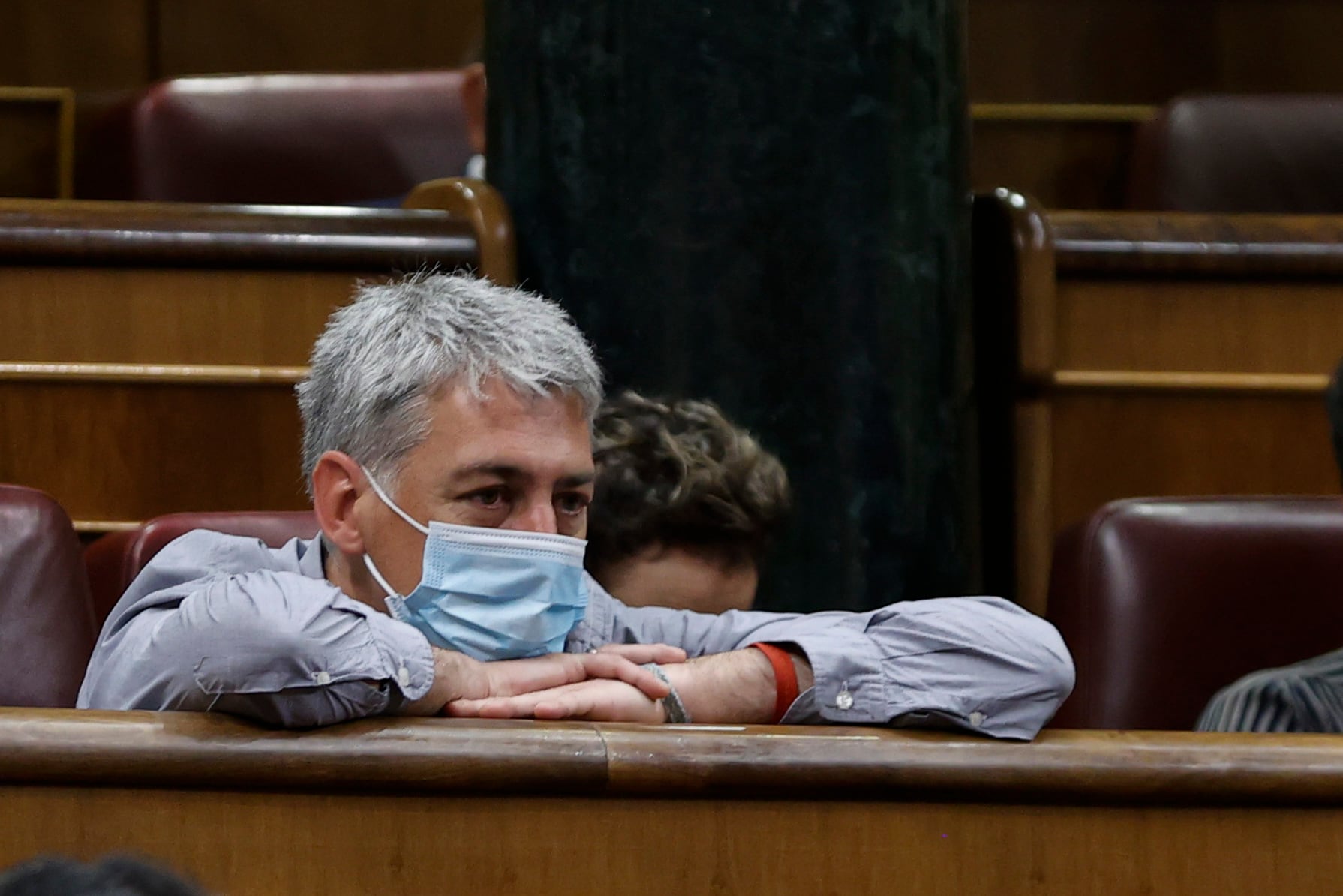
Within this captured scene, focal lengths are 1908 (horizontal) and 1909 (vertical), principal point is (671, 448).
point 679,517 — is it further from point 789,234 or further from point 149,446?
point 149,446

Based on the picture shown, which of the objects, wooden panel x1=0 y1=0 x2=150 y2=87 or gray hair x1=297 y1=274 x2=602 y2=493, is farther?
wooden panel x1=0 y1=0 x2=150 y2=87

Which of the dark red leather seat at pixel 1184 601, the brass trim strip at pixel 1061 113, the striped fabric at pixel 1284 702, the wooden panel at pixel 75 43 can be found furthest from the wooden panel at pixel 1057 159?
the striped fabric at pixel 1284 702

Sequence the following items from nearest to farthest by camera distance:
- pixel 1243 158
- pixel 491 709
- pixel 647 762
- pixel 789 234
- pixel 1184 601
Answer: pixel 647 762
pixel 491 709
pixel 1184 601
pixel 789 234
pixel 1243 158

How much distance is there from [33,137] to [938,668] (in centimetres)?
216

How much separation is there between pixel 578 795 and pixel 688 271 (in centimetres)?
74

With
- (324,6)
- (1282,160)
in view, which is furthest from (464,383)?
(324,6)

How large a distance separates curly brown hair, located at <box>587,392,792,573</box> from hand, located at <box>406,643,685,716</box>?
9.3 inches

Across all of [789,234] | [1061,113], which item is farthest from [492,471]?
[1061,113]

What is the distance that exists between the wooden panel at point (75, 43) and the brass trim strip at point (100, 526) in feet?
4.63

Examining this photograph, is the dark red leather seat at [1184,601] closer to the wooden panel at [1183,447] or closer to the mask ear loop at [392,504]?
the wooden panel at [1183,447]

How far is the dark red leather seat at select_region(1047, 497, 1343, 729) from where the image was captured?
1.34 m

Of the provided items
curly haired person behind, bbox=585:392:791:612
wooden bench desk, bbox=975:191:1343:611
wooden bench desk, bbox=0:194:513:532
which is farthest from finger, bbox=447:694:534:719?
wooden bench desk, bbox=975:191:1343:611

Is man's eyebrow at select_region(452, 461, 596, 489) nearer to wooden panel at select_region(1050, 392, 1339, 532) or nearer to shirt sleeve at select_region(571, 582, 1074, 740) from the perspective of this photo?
shirt sleeve at select_region(571, 582, 1074, 740)

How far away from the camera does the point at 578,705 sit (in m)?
0.99
